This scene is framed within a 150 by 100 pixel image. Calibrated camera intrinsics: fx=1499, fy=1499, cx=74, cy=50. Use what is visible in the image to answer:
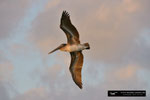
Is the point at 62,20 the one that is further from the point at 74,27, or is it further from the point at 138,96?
the point at 138,96

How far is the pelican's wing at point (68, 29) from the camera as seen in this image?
308 feet

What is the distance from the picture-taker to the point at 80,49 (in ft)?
309

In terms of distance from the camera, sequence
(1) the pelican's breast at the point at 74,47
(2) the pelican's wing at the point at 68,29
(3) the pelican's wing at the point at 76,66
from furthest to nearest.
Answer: (3) the pelican's wing at the point at 76,66 < (1) the pelican's breast at the point at 74,47 < (2) the pelican's wing at the point at 68,29

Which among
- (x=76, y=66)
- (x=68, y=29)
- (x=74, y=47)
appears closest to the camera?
(x=68, y=29)

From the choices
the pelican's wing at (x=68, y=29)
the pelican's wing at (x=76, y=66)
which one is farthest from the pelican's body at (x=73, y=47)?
the pelican's wing at (x=76, y=66)

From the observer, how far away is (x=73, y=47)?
3711 inches

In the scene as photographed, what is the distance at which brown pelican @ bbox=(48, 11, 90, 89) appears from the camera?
3693 inches

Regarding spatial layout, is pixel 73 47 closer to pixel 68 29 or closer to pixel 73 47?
pixel 73 47

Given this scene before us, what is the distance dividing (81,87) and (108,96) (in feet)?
7.26

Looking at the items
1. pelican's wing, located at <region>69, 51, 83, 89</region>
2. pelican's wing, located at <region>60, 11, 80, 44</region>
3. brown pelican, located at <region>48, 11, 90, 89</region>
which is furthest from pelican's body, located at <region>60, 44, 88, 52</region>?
pelican's wing, located at <region>69, 51, 83, 89</region>

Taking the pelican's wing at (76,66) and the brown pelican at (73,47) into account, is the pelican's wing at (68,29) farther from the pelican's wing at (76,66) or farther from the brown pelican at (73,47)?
the pelican's wing at (76,66)

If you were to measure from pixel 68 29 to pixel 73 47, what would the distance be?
120 centimetres

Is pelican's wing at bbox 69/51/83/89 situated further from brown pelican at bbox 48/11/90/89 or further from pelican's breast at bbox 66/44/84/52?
pelican's breast at bbox 66/44/84/52

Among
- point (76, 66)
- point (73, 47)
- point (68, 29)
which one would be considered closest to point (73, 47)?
point (73, 47)
